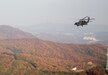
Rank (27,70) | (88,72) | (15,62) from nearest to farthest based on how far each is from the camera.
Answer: (88,72)
(27,70)
(15,62)

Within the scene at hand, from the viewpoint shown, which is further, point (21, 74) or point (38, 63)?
point (38, 63)

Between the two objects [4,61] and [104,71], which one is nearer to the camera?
[104,71]

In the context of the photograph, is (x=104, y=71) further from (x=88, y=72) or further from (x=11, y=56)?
(x=11, y=56)

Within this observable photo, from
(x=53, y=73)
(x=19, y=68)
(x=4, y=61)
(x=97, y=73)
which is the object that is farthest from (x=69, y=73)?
(x=4, y=61)

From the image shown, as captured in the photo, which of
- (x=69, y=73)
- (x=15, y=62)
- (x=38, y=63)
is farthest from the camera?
(x=38, y=63)

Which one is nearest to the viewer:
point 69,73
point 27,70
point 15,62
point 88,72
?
point 88,72

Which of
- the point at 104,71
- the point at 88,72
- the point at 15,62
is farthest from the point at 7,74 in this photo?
the point at 104,71

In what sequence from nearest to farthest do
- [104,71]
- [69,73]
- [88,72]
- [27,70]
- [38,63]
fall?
[104,71] < [88,72] < [69,73] < [27,70] < [38,63]

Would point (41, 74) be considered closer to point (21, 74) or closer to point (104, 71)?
point (21, 74)
